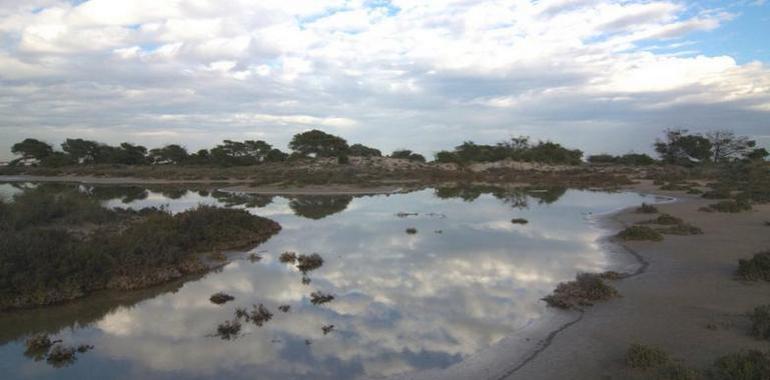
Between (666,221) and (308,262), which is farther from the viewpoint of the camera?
(666,221)

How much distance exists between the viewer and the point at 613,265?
12.7 metres

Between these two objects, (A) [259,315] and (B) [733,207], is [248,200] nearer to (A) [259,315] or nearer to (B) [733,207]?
(A) [259,315]

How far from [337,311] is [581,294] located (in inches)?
185

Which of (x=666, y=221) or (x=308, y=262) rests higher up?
(x=666, y=221)

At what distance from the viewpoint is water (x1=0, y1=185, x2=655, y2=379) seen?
24.4 ft

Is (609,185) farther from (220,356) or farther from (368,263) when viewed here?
(220,356)

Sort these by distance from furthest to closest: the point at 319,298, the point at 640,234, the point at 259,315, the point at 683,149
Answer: the point at 683,149 → the point at 640,234 → the point at 319,298 → the point at 259,315

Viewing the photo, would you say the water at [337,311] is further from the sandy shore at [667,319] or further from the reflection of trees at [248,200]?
the reflection of trees at [248,200]

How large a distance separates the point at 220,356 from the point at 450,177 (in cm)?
4910

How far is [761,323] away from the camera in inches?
277

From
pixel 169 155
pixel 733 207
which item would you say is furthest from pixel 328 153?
pixel 733 207

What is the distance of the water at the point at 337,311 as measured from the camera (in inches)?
293

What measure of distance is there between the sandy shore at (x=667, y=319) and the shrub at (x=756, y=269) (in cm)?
26

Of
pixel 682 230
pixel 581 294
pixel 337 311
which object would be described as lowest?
pixel 337 311
